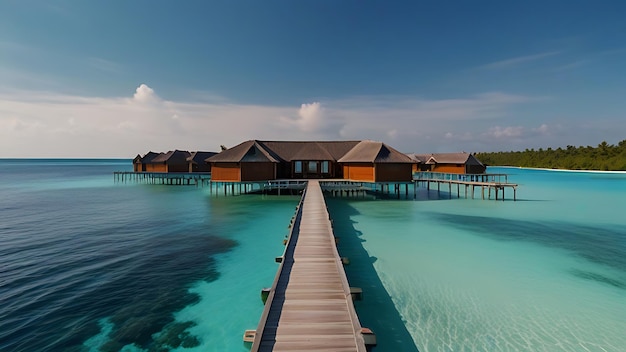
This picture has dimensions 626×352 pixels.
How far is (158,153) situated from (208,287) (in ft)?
173

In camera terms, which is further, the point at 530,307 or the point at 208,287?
the point at 208,287

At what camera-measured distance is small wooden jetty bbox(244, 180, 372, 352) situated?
4.82 metres

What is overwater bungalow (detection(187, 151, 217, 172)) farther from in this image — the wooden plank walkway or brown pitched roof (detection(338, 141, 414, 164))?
the wooden plank walkway

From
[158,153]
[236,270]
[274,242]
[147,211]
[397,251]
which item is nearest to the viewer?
[236,270]

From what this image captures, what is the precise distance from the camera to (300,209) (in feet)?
53.4

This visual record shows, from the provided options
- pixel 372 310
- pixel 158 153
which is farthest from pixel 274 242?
pixel 158 153

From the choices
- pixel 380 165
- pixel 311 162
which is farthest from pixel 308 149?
pixel 380 165

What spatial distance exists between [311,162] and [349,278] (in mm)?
23600

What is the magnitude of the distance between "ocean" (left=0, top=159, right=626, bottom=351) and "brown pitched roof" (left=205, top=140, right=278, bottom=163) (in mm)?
11126

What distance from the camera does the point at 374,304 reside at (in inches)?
325

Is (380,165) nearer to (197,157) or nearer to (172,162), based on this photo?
(197,157)

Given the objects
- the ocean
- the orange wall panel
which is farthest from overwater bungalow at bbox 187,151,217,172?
the ocean

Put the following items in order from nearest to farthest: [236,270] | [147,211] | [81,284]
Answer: [81,284] < [236,270] < [147,211]

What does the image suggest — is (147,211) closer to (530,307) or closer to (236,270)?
(236,270)
